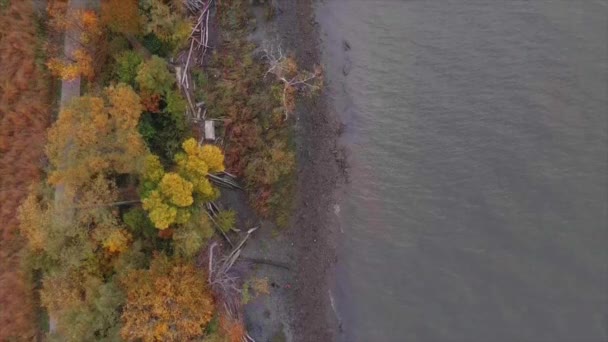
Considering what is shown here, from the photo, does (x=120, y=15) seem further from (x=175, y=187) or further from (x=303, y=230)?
(x=303, y=230)

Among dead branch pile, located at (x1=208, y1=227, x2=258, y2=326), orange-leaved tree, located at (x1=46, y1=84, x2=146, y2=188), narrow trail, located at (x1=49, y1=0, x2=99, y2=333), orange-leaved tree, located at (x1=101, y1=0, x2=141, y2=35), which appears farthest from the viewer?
dead branch pile, located at (x1=208, y1=227, x2=258, y2=326)

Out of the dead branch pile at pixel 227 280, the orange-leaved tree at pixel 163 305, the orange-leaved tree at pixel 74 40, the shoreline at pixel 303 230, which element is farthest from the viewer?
the shoreline at pixel 303 230

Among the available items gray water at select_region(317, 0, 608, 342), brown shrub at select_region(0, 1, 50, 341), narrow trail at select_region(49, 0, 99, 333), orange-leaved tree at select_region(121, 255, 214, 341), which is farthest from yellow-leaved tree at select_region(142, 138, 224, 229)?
gray water at select_region(317, 0, 608, 342)

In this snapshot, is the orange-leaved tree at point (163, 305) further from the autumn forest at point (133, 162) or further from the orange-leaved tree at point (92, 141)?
the orange-leaved tree at point (92, 141)

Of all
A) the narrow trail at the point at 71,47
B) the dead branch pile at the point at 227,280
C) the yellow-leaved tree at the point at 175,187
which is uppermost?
the narrow trail at the point at 71,47

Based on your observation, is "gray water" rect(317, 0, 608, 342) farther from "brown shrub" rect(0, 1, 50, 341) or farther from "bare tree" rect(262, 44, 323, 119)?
"brown shrub" rect(0, 1, 50, 341)

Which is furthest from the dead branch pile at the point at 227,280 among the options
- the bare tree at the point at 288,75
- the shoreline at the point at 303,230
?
the bare tree at the point at 288,75

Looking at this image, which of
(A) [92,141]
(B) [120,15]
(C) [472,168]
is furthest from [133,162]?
(C) [472,168]

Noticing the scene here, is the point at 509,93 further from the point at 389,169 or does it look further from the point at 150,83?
the point at 150,83
